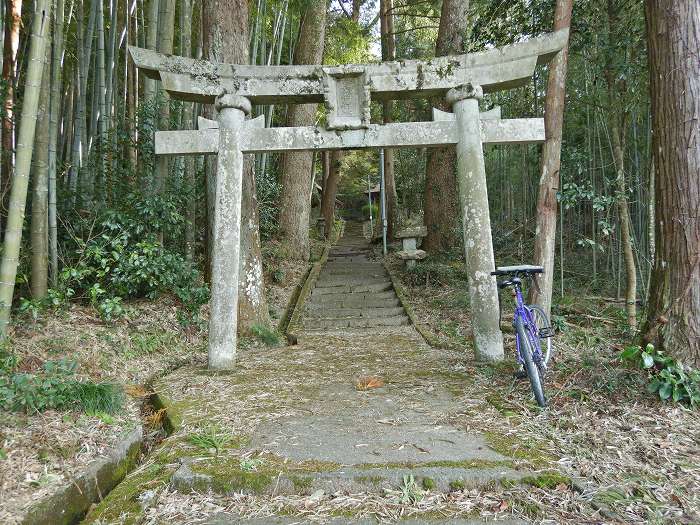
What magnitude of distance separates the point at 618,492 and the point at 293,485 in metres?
1.53

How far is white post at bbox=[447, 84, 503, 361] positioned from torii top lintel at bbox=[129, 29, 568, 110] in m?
0.23

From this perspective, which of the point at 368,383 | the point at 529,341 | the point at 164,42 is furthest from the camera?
the point at 164,42

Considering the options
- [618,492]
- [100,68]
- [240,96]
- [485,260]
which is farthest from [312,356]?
[100,68]

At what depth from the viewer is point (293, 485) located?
7.21 feet

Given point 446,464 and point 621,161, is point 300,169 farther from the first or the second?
point 446,464

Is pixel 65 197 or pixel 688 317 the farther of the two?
pixel 65 197

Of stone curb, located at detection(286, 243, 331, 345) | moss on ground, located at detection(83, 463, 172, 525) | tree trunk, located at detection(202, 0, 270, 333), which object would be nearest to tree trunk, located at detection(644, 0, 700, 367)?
moss on ground, located at detection(83, 463, 172, 525)

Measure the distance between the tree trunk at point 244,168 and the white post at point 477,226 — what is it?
2600 millimetres

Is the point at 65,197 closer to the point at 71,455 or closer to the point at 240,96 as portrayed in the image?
the point at 240,96

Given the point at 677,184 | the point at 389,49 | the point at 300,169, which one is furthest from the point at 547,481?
the point at 389,49

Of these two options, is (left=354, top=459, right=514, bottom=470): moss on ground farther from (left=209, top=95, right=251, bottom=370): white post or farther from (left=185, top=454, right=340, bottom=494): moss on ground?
(left=209, top=95, right=251, bottom=370): white post

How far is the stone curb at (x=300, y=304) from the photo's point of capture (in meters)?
5.94

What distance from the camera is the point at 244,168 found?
5480 millimetres

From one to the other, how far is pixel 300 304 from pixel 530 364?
468cm
